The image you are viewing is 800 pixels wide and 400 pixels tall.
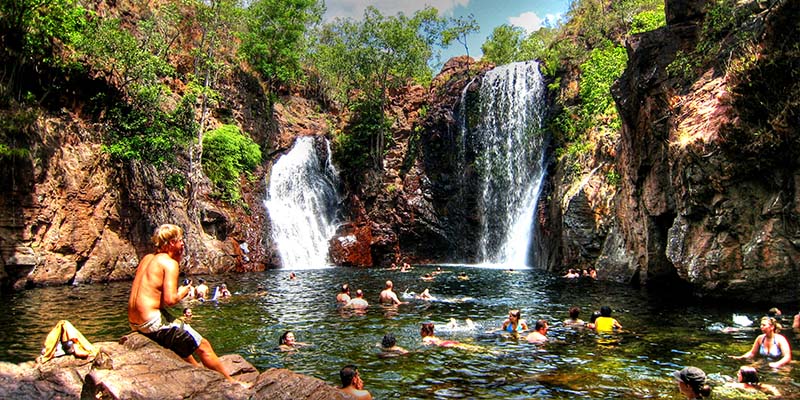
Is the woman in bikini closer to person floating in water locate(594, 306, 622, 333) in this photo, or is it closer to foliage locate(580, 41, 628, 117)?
person floating in water locate(594, 306, 622, 333)

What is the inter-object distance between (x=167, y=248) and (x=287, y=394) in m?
2.32

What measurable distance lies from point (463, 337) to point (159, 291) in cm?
922

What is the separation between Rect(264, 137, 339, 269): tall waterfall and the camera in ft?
131

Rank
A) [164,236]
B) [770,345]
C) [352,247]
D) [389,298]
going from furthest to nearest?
1. [352,247]
2. [389,298]
3. [770,345]
4. [164,236]

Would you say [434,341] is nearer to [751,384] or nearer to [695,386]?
[695,386]

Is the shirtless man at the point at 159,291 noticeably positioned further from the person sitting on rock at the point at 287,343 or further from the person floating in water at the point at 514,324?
the person floating in water at the point at 514,324

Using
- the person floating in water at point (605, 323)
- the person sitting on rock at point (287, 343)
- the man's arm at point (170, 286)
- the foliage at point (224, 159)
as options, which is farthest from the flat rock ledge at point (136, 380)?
the foliage at point (224, 159)

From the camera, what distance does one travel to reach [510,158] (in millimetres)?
39250

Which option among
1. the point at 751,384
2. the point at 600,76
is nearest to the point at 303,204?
the point at 600,76

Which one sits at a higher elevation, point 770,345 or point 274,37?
point 274,37

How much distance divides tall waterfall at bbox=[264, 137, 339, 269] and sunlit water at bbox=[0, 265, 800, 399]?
16.4m

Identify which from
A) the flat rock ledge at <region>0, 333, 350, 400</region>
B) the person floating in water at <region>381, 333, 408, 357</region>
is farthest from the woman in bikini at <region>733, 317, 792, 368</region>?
the flat rock ledge at <region>0, 333, 350, 400</region>

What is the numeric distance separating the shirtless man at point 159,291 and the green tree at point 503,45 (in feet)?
154

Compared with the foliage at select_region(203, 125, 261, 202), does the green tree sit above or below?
above
